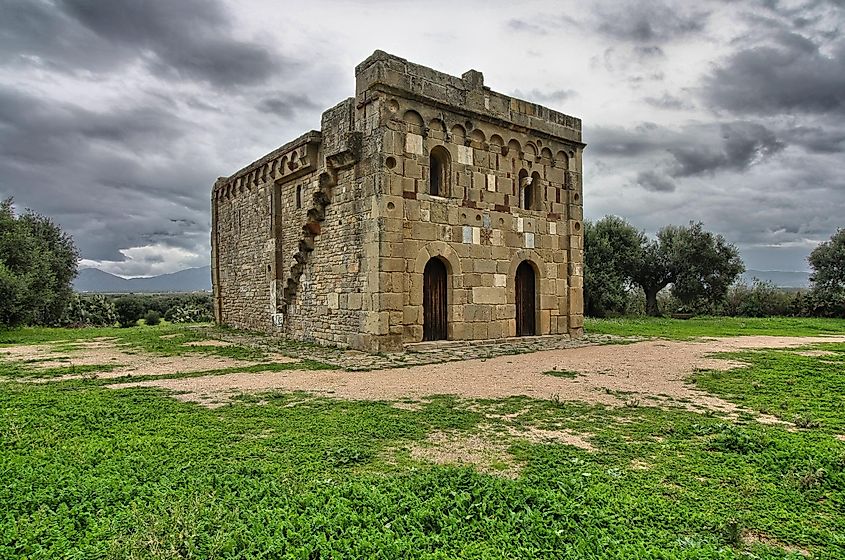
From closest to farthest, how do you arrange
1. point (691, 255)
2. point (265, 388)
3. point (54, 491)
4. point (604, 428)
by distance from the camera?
point (54, 491) → point (604, 428) → point (265, 388) → point (691, 255)

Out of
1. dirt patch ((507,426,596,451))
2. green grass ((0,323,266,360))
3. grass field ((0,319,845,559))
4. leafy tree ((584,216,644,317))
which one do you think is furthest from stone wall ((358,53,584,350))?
leafy tree ((584,216,644,317))

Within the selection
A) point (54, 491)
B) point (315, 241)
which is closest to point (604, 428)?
point (54, 491)

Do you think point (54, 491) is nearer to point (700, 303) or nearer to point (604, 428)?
point (604, 428)

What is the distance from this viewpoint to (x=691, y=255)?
29156mm

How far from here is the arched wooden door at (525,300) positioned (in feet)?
53.4

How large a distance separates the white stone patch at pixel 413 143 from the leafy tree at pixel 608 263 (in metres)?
17.4

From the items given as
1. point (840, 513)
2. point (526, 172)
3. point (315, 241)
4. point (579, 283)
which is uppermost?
point (526, 172)

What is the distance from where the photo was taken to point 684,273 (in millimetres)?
29500

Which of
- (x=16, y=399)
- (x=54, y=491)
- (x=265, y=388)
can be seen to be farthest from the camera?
(x=265, y=388)

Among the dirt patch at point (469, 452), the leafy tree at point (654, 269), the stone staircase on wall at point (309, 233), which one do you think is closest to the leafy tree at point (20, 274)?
the stone staircase on wall at point (309, 233)

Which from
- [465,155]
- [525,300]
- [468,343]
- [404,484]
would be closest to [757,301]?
[525,300]

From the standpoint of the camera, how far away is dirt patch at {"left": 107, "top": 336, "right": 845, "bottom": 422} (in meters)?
7.68

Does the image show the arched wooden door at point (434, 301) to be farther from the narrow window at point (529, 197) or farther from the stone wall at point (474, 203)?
the narrow window at point (529, 197)

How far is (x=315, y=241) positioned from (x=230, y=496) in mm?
11735
